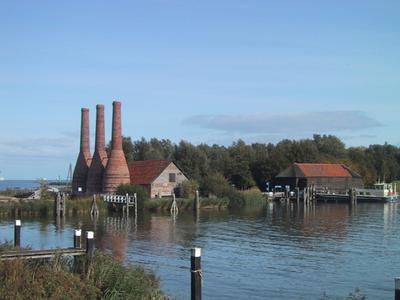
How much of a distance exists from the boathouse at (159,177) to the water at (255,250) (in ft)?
58.2

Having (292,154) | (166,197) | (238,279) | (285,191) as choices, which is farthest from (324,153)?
(238,279)

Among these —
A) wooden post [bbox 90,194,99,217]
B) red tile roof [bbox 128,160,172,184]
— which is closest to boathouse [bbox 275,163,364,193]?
red tile roof [bbox 128,160,172,184]

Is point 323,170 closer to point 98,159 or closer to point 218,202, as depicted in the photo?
point 218,202

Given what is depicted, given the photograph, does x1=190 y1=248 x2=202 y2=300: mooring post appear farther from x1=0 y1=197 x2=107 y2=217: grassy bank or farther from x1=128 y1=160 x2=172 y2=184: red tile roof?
x1=128 y1=160 x2=172 y2=184: red tile roof

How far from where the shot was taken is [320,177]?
105 metres

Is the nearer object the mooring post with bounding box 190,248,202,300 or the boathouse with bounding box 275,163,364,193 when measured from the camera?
the mooring post with bounding box 190,248,202,300

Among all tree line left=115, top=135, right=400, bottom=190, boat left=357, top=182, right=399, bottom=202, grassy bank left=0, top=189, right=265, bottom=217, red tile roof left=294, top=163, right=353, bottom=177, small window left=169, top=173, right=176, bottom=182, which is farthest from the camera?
tree line left=115, top=135, right=400, bottom=190

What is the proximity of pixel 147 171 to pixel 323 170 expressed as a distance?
39922 mm

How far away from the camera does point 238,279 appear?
2439cm

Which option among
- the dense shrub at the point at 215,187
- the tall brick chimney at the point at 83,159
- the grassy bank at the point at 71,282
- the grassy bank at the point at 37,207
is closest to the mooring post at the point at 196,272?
the grassy bank at the point at 71,282

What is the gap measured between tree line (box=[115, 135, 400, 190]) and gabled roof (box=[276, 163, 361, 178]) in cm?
646

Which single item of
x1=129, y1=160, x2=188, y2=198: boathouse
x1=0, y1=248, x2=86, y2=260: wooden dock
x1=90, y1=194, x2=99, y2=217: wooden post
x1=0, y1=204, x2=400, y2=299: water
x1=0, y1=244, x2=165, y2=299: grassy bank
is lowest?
x1=0, y1=204, x2=400, y2=299: water

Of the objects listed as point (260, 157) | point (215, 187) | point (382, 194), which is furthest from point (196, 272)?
point (260, 157)

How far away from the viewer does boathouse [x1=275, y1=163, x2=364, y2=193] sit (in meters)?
104
